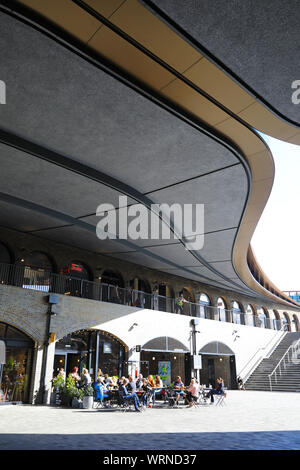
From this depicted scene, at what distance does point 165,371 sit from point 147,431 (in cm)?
1561

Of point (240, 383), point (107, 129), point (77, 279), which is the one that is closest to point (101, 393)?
point (77, 279)

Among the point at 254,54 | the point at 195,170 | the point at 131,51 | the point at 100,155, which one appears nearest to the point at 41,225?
the point at 100,155

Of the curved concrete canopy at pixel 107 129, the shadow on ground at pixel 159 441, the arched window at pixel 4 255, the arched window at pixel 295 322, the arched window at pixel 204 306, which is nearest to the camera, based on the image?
the curved concrete canopy at pixel 107 129

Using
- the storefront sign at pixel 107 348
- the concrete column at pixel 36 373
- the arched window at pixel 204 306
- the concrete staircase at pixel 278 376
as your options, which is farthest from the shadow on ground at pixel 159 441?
the concrete staircase at pixel 278 376

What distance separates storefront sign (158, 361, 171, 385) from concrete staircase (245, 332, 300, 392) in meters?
5.36

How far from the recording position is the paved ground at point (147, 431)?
20.9ft

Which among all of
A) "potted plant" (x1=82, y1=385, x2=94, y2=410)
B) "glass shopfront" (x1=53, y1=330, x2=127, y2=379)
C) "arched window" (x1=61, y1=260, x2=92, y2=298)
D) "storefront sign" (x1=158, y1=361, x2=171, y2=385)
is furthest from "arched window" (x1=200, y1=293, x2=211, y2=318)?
"potted plant" (x1=82, y1=385, x2=94, y2=410)

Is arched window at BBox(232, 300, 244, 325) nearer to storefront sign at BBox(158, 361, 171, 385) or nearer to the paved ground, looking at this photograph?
storefront sign at BBox(158, 361, 171, 385)

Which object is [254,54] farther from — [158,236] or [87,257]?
[87,257]

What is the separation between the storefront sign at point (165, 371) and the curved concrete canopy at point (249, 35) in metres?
19.5

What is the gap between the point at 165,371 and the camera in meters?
22.9

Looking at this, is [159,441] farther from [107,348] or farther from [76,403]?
[107,348]

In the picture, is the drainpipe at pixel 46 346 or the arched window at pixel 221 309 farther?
the arched window at pixel 221 309

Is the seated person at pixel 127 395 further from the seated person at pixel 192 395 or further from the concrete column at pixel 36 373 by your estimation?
the concrete column at pixel 36 373
